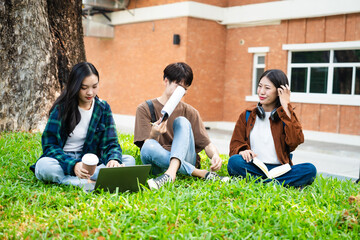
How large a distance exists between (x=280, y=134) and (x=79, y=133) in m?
2.00

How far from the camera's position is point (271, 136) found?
4211mm

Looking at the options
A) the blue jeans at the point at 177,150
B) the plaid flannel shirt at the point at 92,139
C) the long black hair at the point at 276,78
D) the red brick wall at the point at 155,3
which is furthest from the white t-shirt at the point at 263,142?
the red brick wall at the point at 155,3

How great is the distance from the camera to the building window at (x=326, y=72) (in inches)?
471

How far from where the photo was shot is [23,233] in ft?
8.70

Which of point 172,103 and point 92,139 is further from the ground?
point 172,103

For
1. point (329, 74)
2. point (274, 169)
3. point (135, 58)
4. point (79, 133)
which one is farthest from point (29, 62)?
point (135, 58)

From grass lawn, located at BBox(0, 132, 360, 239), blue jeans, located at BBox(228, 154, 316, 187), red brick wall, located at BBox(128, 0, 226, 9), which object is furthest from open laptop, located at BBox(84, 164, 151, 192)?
red brick wall, located at BBox(128, 0, 226, 9)

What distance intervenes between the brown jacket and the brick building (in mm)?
8711

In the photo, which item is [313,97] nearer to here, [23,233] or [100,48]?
[100,48]

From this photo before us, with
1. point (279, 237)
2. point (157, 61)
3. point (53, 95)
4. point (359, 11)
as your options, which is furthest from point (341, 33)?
point (279, 237)

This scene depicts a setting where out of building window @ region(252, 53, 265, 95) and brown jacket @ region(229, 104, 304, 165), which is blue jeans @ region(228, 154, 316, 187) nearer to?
brown jacket @ region(229, 104, 304, 165)

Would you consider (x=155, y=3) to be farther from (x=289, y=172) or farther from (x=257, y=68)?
(x=289, y=172)

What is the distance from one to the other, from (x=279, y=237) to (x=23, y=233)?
1673 millimetres

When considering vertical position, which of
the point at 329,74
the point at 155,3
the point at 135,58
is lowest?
the point at 329,74
